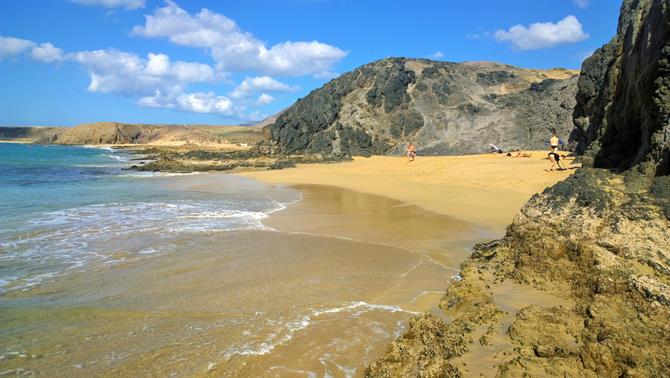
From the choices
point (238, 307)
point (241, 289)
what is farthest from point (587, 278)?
point (241, 289)

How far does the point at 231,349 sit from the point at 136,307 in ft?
5.83

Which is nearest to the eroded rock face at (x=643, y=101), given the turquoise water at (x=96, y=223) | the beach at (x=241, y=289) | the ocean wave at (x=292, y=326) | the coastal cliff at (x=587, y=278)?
the coastal cliff at (x=587, y=278)

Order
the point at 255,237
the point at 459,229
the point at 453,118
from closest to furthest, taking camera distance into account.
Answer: the point at 255,237, the point at 459,229, the point at 453,118

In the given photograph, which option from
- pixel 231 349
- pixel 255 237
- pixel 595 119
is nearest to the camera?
pixel 231 349

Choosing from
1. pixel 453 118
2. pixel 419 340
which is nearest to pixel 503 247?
pixel 419 340

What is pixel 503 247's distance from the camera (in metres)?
6.08

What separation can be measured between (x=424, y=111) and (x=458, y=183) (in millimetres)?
21858

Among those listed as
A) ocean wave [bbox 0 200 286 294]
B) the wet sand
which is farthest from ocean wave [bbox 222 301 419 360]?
ocean wave [bbox 0 200 286 294]

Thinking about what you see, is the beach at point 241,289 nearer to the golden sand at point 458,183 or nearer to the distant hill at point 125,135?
the golden sand at point 458,183

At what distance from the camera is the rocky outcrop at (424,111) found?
3359 cm

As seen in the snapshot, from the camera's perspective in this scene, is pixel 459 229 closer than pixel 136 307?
No

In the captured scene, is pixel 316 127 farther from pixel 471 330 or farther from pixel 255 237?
pixel 471 330

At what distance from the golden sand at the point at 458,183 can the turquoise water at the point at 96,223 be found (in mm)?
4946

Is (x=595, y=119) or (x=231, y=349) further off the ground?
(x=595, y=119)
